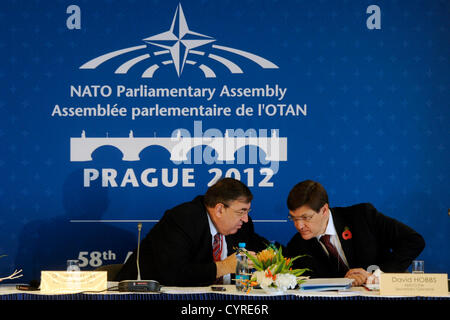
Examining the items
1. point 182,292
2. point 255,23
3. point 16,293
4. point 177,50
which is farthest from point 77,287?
point 255,23

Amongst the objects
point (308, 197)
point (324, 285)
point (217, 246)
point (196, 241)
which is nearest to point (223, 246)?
point (217, 246)

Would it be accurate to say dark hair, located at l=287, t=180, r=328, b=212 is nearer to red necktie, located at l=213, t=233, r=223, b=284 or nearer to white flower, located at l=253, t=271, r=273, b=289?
red necktie, located at l=213, t=233, r=223, b=284

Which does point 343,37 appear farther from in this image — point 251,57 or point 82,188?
point 82,188

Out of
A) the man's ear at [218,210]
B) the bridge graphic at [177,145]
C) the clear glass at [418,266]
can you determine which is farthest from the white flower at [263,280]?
the bridge graphic at [177,145]

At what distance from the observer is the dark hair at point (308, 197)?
366cm

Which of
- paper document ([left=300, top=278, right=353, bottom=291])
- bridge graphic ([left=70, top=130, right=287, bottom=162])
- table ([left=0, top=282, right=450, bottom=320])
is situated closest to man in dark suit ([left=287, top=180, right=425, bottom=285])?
paper document ([left=300, top=278, right=353, bottom=291])

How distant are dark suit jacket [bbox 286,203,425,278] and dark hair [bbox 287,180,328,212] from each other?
10.0 inches

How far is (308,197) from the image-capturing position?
366 centimetres

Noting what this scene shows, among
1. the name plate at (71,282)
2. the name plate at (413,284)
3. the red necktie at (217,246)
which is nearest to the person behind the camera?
the name plate at (413,284)

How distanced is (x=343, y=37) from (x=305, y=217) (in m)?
1.72

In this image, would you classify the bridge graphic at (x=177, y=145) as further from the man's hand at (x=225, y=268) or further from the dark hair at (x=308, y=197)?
the man's hand at (x=225, y=268)

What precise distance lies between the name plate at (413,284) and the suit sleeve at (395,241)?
2.01 feet

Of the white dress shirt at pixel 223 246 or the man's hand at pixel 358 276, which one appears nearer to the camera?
the man's hand at pixel 358 276
